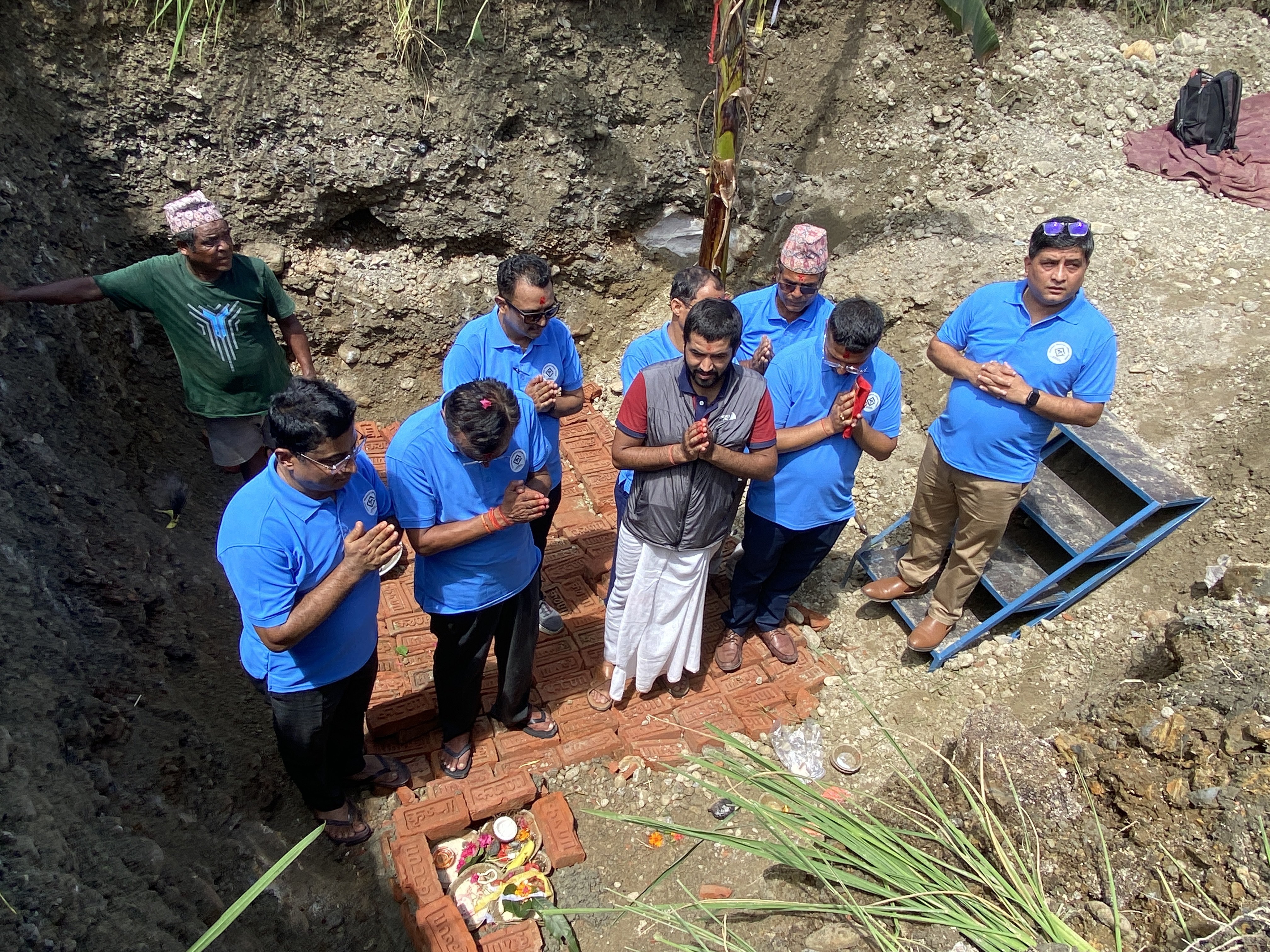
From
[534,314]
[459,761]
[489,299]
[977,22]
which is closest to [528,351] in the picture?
[534,314]

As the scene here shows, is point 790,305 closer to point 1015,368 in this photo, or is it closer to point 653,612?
point 1015,368

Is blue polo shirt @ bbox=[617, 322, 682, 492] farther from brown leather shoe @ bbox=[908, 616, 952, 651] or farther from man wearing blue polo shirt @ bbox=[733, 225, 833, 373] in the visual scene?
brown leather shoe @ bbox=[908, 616, 952, 651]

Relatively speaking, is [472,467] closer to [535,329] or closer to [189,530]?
[535,329]

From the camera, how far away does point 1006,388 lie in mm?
3408

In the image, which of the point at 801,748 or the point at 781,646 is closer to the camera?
the point at 801,748

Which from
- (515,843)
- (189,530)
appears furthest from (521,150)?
(515,843)

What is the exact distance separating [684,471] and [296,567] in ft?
4.99

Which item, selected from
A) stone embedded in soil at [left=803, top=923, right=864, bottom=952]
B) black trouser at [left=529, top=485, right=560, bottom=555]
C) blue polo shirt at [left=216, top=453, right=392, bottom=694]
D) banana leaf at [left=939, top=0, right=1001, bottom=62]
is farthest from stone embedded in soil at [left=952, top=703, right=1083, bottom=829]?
banana leaf at [left=939, top=0, right=1001, bottom=62]

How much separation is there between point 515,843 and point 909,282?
16.4 ft

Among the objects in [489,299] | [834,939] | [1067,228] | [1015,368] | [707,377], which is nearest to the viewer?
[834,939]

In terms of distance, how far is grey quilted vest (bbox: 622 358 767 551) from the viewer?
122 inches

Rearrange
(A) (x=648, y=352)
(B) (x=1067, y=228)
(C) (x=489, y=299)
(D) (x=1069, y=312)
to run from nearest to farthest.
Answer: (B) (x=1067, y=228) → (D) (x=1069, y=312) → (A) (x=648, y=352) → (C) (x=489, y=299)

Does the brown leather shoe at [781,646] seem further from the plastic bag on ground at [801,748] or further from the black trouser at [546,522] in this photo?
the black trouser at [546,522]

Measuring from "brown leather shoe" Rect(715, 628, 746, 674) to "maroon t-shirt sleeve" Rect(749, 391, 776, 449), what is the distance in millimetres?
1415
